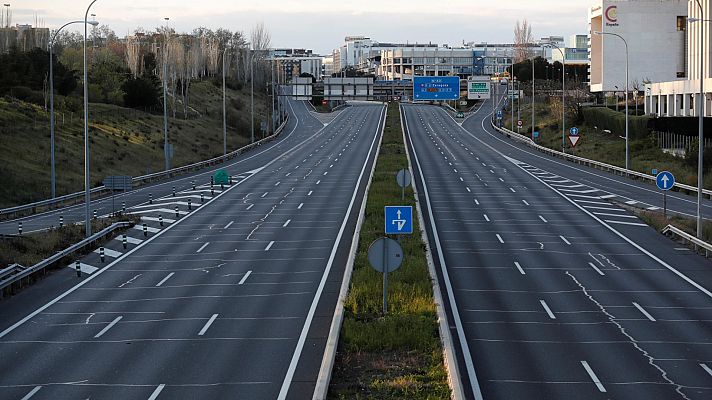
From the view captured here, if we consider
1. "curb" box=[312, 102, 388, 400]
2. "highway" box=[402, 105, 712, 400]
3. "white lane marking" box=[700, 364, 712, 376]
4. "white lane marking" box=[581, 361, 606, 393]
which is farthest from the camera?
"white lane marking" box=[700, 364, 712, 376]

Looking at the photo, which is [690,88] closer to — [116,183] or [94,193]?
[94,193]

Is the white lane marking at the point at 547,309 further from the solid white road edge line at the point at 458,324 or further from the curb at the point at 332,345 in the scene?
the curb at the point at 332,345

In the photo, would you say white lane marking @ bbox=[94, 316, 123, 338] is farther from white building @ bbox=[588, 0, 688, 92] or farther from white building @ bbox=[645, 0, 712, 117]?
white building @ bbox=[588, 0, 688, 92]

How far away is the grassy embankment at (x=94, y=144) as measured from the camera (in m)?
58.8

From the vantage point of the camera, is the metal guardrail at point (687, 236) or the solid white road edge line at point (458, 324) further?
the metal guardrail at point (687, 236)

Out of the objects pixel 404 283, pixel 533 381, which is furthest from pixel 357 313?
pixel 533 381

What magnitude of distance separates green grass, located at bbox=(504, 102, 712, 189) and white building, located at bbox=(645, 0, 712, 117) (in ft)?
19.7

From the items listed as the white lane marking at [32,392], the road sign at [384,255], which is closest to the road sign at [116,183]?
the road sign at [384,255]

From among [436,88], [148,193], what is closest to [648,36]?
[436,88]

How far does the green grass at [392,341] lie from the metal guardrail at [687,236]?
923 centimetres

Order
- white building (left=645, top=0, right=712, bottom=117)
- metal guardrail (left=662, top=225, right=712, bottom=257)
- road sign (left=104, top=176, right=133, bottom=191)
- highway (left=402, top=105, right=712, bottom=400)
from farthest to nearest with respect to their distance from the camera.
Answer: white building (left=645, top=0, right=712, bottom=117), road sign (left=104, top=176, right=133, bottom=191), metal guardrail (left=662, top=225, right=712, bottom=257), highway (left=402, top=105, right=712, bottom=400)

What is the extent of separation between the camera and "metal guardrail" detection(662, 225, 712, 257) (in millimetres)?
30956

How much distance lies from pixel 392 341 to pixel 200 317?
6.15 m

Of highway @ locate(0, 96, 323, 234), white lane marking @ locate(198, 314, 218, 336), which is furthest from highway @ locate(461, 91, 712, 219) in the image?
white lane marking @ locate(198, 314, 218, 336)
